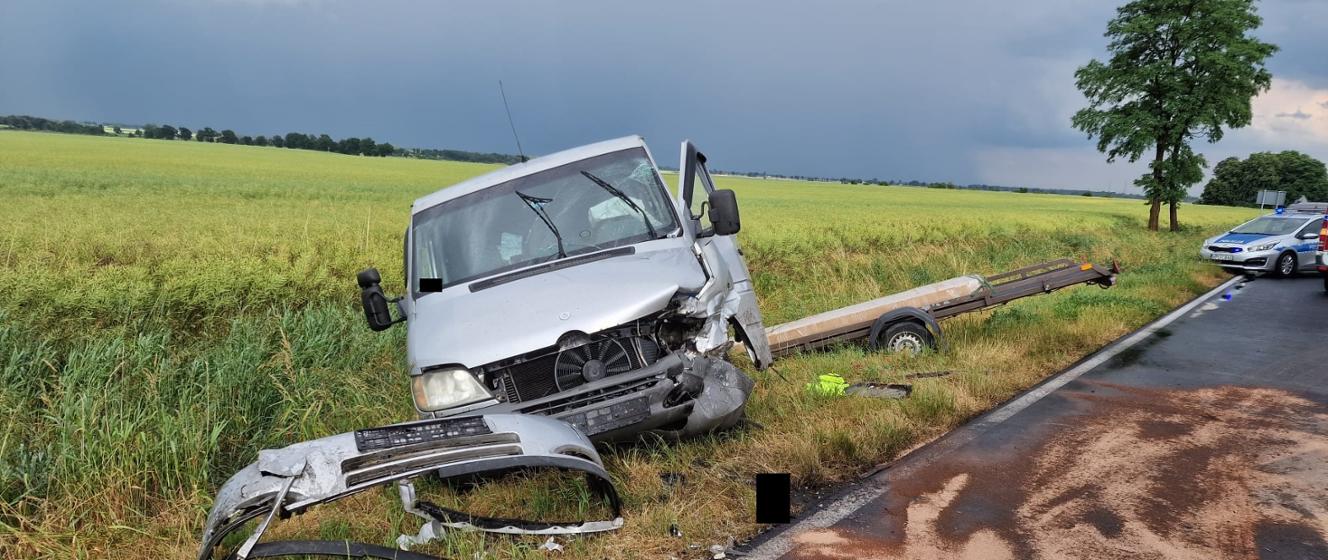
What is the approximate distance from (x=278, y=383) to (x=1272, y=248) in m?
19.2

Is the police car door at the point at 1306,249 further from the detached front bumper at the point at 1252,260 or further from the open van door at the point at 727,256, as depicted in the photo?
the open van door at the point at 727,256

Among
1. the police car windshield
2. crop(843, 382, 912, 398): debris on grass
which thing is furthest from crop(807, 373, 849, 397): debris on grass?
the police car windshield

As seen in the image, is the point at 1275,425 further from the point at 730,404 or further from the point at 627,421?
the point at 627,421

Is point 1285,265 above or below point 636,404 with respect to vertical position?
below

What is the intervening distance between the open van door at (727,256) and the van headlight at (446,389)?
167cm

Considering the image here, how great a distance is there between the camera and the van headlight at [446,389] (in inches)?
163

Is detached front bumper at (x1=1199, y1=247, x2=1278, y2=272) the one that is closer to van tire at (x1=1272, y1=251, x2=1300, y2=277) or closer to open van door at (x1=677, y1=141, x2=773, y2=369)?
van tire at (x1=1272, y1=251, x2=1300, y2=277)

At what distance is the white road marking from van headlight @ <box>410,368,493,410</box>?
1.60 meters

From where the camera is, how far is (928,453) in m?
4.94

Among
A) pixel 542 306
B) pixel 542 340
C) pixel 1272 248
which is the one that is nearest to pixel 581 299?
pixel 542 306

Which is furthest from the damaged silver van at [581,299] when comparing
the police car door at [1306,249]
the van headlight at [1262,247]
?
the police car door at [1306,249]

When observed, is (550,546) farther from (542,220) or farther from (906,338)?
(906,338)

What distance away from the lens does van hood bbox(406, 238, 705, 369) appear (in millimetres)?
4113

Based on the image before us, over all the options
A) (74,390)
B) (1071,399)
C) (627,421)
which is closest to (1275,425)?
(1071,399)
